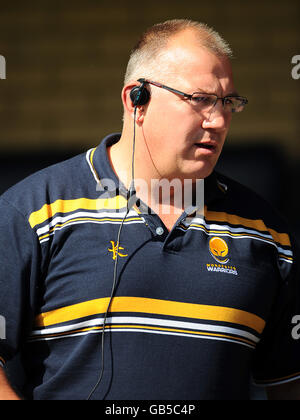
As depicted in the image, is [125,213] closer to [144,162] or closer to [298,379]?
[144,162]

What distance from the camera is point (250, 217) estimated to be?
2.46 meters

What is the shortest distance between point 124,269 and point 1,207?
1.48 feet

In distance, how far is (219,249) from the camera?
230cm

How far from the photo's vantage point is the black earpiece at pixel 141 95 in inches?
92.0

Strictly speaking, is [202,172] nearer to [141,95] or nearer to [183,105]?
[183,105]

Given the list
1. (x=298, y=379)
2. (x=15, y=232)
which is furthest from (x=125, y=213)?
(x=298, y=379)

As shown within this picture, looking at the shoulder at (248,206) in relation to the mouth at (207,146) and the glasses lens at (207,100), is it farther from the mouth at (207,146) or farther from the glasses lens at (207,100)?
the glasses lens at (207,100)

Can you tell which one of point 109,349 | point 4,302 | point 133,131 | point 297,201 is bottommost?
point 297,201

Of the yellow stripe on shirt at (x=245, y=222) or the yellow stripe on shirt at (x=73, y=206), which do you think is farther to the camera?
the yellow stripe on shirt at (x=245, y=222)
